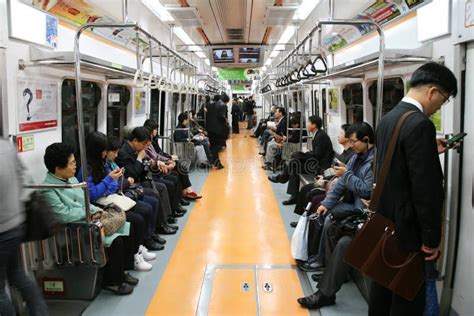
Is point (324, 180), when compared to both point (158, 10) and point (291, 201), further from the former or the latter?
point (158, 10)

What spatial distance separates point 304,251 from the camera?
4133mm

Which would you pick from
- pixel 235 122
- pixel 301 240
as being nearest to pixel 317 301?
pixel 301 240

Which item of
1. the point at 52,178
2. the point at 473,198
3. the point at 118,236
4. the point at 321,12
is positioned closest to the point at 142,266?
the point at 118,236

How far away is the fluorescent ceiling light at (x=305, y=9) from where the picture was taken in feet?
19.5

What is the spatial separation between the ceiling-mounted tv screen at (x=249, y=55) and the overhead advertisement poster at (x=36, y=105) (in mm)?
7572

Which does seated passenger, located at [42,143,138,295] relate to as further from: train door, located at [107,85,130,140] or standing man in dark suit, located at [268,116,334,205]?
standing man in dark suit, located at [268,116,334,205]

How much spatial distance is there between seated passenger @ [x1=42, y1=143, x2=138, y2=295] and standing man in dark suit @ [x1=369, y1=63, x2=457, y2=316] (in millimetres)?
2250

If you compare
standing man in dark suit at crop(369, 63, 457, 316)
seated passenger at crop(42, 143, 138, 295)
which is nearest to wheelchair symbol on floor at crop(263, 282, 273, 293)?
seated passenger at crop(42, 143, 138, 295)

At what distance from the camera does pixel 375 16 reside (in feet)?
16.1

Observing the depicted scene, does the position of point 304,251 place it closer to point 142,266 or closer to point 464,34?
point 142,266

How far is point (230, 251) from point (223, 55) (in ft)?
25.6

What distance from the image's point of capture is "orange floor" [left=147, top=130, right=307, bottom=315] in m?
3.44

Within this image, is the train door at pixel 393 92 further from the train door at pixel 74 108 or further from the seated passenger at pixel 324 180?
the train door at pixel 74 108

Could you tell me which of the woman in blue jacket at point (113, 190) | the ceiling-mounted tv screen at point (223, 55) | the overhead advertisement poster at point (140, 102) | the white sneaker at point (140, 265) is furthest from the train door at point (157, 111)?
the white sneaker at point (140, 265)
